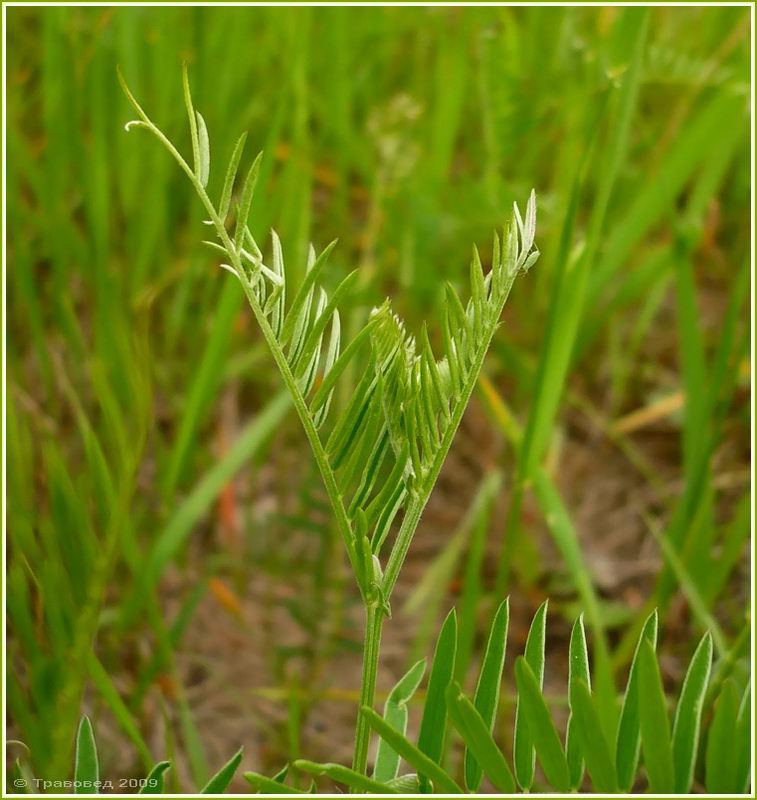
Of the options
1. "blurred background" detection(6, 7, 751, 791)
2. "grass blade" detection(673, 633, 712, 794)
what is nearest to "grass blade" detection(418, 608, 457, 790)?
"grass blade" detection(673, 633, 712, 794)

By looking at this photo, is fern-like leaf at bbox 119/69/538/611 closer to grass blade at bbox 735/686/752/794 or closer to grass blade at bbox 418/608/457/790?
grass blade at bbox 418/608/457/790

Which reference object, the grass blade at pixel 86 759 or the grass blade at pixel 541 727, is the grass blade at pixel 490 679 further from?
the grass blade at pixel 86 759

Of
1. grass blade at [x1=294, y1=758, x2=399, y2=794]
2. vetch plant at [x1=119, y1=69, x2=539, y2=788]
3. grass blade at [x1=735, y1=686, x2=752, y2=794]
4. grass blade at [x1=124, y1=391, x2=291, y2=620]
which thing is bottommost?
grass blade at [x1=124, y1=391, x2=291, y2=620]

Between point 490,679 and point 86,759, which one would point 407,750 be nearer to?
point 490,679

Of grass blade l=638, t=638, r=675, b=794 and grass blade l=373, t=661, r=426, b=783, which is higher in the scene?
grass blade l=638, t=638, r=675, b=794

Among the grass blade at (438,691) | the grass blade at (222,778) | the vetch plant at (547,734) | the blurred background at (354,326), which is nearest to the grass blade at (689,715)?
the vetch plant at (547,734)

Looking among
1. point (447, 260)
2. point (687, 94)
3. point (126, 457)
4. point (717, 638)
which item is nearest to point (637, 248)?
point (687, 94)
